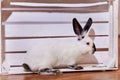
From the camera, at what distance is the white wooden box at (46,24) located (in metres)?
1.00

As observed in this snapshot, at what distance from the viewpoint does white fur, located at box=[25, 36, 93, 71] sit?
0.99 metres

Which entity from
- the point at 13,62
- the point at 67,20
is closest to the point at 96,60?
the point at 67,20

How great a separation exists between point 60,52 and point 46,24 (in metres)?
0.11

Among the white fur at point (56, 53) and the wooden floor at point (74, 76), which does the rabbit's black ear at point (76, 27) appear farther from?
the wooden floor at point (74, 76)

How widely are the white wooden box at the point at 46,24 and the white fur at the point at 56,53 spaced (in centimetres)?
3

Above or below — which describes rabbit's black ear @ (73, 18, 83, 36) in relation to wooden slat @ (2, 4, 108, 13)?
below

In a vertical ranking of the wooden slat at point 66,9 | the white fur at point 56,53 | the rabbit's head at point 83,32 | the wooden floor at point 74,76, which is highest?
the wooden slat at point 66,9

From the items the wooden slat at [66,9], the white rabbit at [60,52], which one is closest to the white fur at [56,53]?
the white rabbit at [60,52]

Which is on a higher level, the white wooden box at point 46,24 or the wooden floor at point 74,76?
the white wooden box at point 46,24

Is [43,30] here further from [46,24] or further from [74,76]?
[74,76]

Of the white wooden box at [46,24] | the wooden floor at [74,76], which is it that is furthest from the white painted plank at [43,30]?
the wooden floor at [74,76]

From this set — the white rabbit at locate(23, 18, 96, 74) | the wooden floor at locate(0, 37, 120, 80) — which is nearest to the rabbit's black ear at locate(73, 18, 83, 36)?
the white rabbit at locate(23, 18, 96, 74)

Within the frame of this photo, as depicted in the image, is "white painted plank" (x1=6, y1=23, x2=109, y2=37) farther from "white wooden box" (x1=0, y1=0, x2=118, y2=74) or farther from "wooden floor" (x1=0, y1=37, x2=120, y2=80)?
"wooden floor" (x1=0, y1=37, x2=120, y2=80)

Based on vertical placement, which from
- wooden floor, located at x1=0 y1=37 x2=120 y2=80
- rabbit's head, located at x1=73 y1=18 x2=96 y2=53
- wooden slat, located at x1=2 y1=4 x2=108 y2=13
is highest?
wooden slat, located at x1=2 y1=4 x2=108 y2=13
